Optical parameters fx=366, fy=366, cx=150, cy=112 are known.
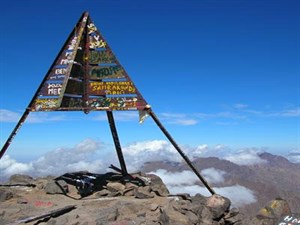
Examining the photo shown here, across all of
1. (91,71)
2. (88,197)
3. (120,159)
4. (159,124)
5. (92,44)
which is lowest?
(88,197)

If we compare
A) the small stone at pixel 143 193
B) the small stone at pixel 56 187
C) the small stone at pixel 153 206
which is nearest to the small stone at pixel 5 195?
the small stone at pixel 56 187

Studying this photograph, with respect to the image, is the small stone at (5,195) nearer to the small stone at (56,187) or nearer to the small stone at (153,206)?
the small stone at (56,187)

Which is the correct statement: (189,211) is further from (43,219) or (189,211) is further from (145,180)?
(145,180)

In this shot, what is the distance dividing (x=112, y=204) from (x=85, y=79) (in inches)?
249

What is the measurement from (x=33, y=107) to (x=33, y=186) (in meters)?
4.52

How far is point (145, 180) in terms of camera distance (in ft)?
65.5

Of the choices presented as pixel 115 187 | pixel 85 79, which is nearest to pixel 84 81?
pixel 85 79

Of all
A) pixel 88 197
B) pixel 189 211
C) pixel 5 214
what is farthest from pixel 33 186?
pixel 189 211

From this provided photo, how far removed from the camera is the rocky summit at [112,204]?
→ 1299 centimetres

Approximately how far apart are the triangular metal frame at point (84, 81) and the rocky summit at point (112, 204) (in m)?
3.01

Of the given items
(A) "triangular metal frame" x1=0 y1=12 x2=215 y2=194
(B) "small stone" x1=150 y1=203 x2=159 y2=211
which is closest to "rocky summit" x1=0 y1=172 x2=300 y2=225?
(B) "small stone" x1=150 y1=203 x2=159 y2=211

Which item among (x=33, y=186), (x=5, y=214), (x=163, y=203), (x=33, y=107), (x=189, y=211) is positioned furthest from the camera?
(x=33, y=186)

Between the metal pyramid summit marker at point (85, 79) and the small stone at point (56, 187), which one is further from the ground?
the metal pyramid summit marker at point (85, 79)

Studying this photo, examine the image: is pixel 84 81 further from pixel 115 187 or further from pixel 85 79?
pixel 115 187
